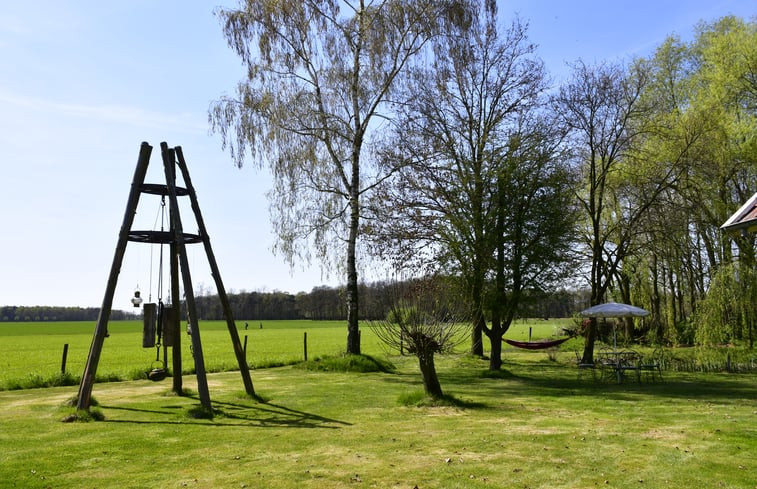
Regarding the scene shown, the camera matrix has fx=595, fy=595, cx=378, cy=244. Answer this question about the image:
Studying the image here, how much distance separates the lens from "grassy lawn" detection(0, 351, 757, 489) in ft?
17.4

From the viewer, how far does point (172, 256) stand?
10.8 meters

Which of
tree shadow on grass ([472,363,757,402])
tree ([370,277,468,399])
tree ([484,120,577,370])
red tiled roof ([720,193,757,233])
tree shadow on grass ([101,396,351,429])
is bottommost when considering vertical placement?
tree shadow on grass ([472,363,757,402])

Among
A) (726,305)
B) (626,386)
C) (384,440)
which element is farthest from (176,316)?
(726,305)

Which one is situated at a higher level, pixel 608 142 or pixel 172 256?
pixel 608 142

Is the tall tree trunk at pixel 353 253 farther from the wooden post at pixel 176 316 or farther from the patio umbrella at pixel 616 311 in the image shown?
the wooden post at pixel 176 316

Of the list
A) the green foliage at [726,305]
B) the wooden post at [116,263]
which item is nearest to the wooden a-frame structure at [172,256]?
the wooden post at [116,263]

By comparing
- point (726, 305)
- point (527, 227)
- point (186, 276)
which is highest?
point (527, 227)

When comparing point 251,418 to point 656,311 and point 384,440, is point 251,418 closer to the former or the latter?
point 384,440

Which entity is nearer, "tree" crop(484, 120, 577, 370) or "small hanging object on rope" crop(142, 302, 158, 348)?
"small hanging object on rope" crop(142, 302, 158, 348)

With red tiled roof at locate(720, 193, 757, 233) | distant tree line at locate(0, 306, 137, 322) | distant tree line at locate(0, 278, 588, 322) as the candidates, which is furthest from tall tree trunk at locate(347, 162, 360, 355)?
distant tree line at locate(0, 306, 137, 322)

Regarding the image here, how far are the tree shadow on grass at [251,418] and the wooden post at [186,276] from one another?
41cm

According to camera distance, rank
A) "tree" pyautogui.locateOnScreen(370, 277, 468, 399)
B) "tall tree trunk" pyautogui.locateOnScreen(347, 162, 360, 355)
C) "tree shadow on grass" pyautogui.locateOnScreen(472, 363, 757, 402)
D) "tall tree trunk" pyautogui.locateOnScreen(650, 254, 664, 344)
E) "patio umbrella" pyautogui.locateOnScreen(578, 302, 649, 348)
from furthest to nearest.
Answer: "tall tree trunk" pyautogui.locateOnScreen(650, 254, 664, 344) → "tall tree trunk" pyautogui.locateOnScreen(347, 162, 360, 355) → "patio umbrella" pyautogui.locateOnScreen(578, 302, 649, 348) → "tree shadow on grass" pyautogui.locateOnScreen(472, 363, 757, 402) → "tree" pyautogui.locateOnScreen(370, 277, 468, 399)

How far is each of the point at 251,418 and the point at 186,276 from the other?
2.40 metres

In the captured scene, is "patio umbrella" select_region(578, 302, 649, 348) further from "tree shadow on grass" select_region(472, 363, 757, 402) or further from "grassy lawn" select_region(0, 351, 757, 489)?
"grassy lawn" select_region(0, 351, 757, 489)
